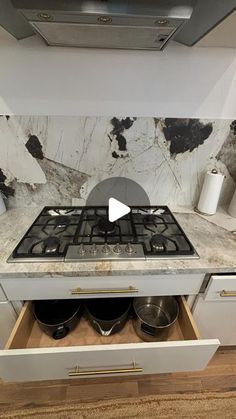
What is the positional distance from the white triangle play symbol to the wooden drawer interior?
509 millimetres

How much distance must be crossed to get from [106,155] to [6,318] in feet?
3.02

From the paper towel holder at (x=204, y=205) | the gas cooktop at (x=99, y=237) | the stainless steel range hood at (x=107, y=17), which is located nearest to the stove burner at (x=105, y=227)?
the gas cooktop at (x=99, y=237)

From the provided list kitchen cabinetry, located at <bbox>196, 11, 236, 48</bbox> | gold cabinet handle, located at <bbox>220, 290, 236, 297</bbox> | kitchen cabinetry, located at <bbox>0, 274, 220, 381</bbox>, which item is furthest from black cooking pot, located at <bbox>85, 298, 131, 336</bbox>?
kitchen cabinetry, located at <bbox>196, 11, 236, 48</bbox>

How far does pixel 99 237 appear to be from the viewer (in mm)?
943

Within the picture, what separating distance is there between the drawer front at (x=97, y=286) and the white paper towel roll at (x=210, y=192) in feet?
1.45

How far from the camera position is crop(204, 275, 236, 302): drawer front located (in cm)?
83

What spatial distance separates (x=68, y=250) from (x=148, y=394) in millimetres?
936

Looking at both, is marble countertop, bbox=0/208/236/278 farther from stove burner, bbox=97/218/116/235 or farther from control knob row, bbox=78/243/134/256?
stove burner, bbox=97/218/116/235

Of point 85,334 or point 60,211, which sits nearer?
point 85,334

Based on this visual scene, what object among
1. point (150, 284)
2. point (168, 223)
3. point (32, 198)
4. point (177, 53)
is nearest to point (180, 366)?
point (150, 284)

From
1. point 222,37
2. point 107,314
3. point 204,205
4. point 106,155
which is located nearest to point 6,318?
point 107,314

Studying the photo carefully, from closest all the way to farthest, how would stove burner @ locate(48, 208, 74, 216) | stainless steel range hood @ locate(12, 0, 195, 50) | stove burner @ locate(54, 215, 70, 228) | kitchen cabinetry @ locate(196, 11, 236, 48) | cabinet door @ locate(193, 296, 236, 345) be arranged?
1. stainless steel range hood @ locate(12, 0, 195, 50)
2. kitchen cabinetry @ locate(196, 11, 236, 48)
3. cabinet door @ locate(193, 296, 236, 345)
4. stove burner @ locate(54, 215, 70, 228)
5. stove burner @ locate(48, 208, 74, 216)

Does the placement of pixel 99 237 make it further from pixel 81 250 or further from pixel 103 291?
pixel 103 291

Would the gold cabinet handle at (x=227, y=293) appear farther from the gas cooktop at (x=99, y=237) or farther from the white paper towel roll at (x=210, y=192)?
the white paper towel roll at (x=210, y=192)
